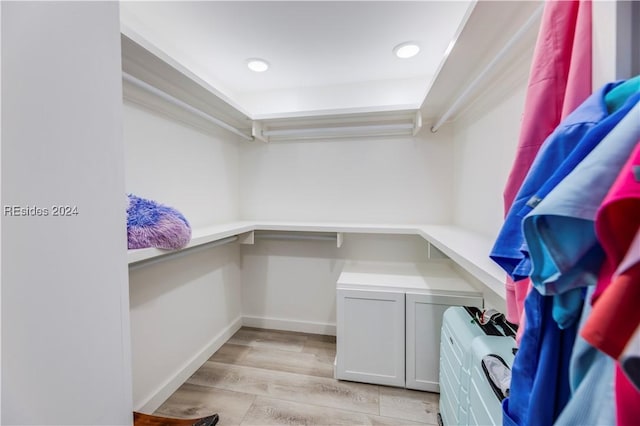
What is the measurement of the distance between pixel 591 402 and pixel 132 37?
1.51m

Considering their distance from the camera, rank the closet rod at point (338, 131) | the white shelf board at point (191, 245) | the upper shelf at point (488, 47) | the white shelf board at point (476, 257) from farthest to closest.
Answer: the closet rod at point (338, 131) → the white shelf board at point (191, 245) → the upper shelf at point (488, 47) → the white shelf board at point (476, 257)

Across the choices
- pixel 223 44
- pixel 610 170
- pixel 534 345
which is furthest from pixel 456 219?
pixel 223 44

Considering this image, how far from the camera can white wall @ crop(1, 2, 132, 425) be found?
19.5 inches

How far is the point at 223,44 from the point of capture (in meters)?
1.49

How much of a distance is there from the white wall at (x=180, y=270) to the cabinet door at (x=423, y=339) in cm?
151

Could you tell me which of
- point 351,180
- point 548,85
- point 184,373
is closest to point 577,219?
point 548,85

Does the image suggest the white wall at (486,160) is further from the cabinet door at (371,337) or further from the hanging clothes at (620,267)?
the hanging clothes at (620,267)

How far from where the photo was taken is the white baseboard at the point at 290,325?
2.17m

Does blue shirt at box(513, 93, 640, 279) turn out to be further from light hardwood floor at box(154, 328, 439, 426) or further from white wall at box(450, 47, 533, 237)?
light hardwood floor at box(154, 328, 439, 426)

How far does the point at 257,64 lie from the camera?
173 cm

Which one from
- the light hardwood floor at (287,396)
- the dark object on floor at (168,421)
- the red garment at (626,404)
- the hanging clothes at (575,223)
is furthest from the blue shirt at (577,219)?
the light hardwood floor at (287,396)

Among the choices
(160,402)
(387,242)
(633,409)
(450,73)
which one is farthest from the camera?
(387,242)

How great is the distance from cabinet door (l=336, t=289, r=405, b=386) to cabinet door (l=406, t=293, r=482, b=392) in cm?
5

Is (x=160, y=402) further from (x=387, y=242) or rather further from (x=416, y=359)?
(x=387, y=242)
